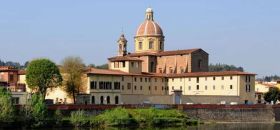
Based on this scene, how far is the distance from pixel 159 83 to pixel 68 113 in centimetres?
3174

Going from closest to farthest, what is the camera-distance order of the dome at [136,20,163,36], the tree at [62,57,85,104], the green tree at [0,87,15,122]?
1. the green tree at [0,87,15,122]
2. the tree at [62,57,85,104]
3. the dome at [136,20,163,36]

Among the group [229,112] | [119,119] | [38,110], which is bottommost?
[119,119]

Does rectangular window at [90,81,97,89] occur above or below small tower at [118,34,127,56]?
below

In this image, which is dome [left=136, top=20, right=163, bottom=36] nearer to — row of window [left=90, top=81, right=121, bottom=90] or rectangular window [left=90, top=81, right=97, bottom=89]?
row of window [left=90, top=81, right=121, bottom=90]

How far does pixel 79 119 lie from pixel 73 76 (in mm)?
17754

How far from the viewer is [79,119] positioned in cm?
6184

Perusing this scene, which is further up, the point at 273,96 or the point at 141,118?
the point at 273,96

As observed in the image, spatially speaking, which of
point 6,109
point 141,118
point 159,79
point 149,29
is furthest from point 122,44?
point 6,109

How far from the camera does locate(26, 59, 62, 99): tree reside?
74188 millimetres

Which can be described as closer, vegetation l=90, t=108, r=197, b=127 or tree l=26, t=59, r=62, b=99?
vegetation l=90, t=108, r=197, b=127

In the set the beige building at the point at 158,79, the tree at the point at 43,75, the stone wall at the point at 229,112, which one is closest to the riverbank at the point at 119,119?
the stone wall at the point at 229,112

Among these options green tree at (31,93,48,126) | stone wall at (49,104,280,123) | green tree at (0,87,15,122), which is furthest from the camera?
stone wall at (49,104,280,123)

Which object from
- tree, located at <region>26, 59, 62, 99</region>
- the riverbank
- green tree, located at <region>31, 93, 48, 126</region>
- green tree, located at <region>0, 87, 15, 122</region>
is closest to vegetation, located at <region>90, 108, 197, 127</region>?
the riverbank

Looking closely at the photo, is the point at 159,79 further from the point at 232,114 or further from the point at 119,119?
the point at 119,119
